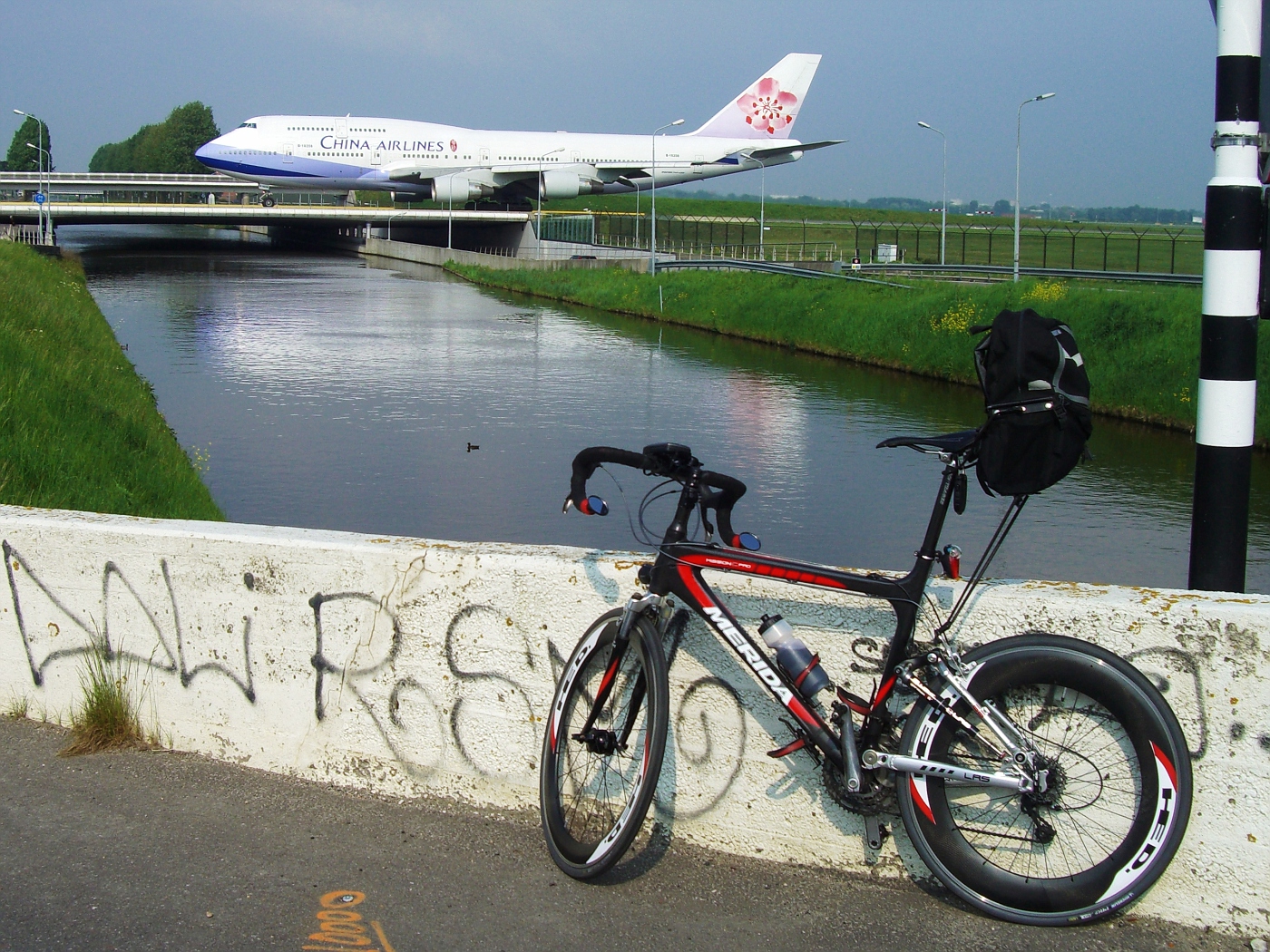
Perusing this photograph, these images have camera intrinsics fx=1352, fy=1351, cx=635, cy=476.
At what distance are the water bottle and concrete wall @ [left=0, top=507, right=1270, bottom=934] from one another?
8.1 inches

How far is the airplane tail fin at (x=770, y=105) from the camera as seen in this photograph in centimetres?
8800

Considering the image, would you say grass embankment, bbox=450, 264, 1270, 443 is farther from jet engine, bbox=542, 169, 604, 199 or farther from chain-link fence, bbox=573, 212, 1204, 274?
jet engine, bbox=542, 169, 604, 199

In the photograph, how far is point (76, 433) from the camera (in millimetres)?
12289

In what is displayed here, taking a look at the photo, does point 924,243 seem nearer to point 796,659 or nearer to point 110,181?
point 110,181

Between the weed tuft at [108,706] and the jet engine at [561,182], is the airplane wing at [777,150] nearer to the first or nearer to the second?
the jet engine at [561,182]

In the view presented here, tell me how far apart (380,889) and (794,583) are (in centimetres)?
146

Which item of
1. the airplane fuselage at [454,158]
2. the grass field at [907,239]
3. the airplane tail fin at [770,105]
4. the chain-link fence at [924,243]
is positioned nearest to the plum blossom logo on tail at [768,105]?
the airplane tail fin at [770,105]

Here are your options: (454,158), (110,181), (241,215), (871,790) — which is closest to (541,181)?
(454,158)

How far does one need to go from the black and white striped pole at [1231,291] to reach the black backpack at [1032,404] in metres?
1.03

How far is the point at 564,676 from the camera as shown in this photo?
3.98 m

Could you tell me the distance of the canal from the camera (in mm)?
16453

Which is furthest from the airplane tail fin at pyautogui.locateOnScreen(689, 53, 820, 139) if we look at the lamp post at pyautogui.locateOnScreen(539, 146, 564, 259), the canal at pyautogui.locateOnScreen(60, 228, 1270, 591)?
the canal at pyautogui.locateOnScreen(60, 228, 1270, 591)

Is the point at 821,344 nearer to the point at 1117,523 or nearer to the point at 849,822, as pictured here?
the point at 1117,523

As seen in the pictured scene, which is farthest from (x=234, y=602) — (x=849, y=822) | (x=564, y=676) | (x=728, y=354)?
(x=728, y=354)
